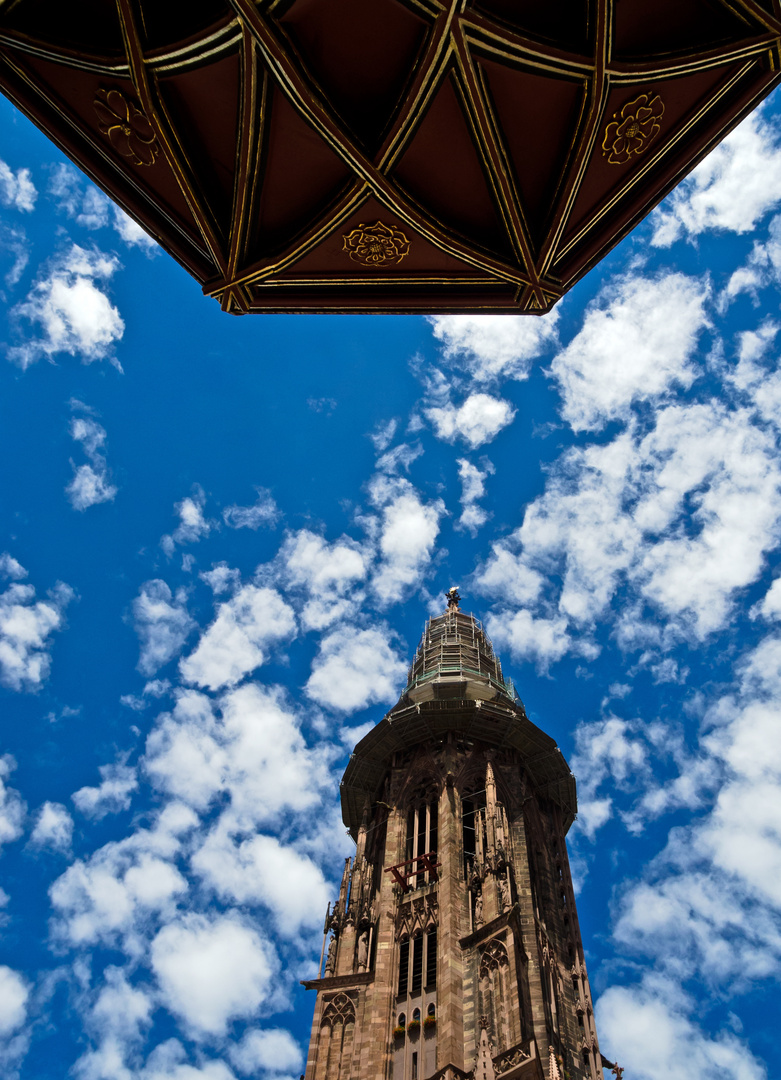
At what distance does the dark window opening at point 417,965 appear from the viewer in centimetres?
3556

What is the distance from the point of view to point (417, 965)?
3675 cm

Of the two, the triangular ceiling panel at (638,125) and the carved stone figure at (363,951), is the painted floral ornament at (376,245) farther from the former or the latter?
the carved stone figure at (363,951)

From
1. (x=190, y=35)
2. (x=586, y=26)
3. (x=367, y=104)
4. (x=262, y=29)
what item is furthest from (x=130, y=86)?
(x=586, y=26)

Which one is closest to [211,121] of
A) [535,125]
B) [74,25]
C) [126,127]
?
[126,127]

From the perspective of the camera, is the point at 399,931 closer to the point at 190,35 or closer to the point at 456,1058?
the point at 456,1058

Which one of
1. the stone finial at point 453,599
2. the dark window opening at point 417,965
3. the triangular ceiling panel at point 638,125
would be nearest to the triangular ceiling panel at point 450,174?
the triangular ceiling panel at point 638,125

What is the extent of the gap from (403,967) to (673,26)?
36.0 metres

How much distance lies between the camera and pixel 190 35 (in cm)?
1043

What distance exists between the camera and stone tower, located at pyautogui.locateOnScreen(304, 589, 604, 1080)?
108 feet

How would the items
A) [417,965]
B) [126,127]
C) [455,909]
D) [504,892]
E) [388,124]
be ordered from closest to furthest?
[388,124], [126,127], [417,965], [504,892], [455,909]

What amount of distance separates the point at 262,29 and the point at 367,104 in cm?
168

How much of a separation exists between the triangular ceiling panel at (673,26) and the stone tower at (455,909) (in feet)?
97.4

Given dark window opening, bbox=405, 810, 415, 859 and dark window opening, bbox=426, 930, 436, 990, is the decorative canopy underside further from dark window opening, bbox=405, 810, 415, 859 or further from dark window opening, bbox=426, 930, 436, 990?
dark window opening, bbox=405, 810, 415, 859

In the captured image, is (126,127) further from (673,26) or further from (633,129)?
(673,26)
